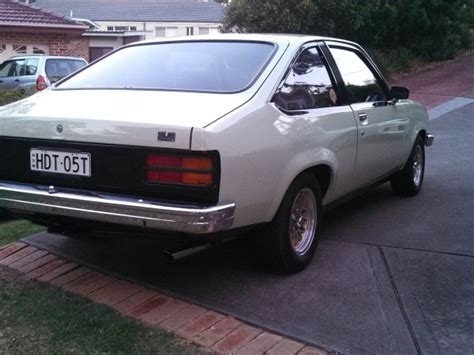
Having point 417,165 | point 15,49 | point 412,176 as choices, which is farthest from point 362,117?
point 15,49

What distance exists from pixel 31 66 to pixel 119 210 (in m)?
13.4

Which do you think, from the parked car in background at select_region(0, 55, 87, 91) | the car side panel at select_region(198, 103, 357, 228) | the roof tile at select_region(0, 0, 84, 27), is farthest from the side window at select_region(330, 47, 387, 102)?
the roof tile at select_region(0, 0, 84, 27)

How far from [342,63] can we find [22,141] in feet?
8.63

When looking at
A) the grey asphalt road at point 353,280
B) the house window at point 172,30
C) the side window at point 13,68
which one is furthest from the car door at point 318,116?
the house window at point 172,30

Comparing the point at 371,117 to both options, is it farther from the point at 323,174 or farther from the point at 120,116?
the point at 120,116

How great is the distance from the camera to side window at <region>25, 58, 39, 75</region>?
15.6 metres

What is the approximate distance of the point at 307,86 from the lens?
4.39 metres

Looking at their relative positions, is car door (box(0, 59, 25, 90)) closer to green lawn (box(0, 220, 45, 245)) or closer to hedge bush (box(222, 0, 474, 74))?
hedge bush (box(222, 0, 474, 74))

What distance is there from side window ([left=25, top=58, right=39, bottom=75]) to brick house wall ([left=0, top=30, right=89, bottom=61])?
4.32 meters

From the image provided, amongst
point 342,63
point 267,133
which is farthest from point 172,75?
point 342,63

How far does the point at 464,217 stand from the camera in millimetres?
5656

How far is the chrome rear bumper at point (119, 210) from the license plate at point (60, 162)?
0.40 feet

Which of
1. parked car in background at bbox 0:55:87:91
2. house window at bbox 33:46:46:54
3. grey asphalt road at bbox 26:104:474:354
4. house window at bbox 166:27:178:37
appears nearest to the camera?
grey asphalt road at bbox 26:104:474:354

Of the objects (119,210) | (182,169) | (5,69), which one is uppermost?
(182,169)
